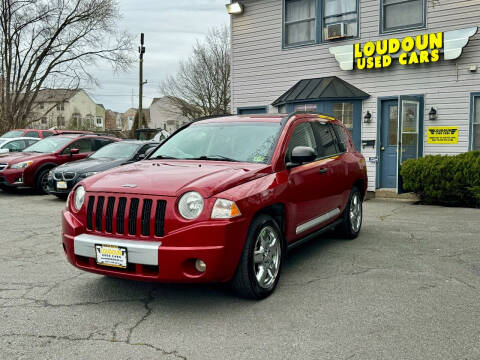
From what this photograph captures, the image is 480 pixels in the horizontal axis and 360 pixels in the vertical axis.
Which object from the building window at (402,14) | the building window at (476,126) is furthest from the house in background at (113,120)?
the building window at (476,126)

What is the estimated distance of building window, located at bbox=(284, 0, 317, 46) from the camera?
14078 mm

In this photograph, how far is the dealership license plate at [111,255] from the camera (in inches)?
155

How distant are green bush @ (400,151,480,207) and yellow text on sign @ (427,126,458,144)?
4.36 ft

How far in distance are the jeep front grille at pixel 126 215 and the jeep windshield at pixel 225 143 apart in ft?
4.12

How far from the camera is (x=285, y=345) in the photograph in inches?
135

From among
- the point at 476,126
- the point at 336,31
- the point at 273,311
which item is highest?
the point at 336,31

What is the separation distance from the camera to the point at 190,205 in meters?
3.98

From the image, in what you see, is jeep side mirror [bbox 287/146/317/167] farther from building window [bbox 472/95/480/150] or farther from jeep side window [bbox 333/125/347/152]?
building window [bbox 472/95/480/150]

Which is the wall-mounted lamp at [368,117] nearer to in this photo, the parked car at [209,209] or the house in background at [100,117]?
the parked car at [209,209]

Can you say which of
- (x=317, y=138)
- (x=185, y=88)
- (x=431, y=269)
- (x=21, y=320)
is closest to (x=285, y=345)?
(x=21, y=320)

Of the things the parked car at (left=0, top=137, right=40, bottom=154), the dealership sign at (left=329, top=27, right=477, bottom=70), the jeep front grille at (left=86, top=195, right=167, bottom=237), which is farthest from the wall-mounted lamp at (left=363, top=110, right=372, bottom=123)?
the parked car at (left=0, top=137, right=40, bottom=154)

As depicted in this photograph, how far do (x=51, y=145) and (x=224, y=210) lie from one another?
35.3 ft

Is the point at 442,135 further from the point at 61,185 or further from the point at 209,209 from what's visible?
the point at 209,209

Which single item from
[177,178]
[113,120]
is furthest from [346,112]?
[113,120]
